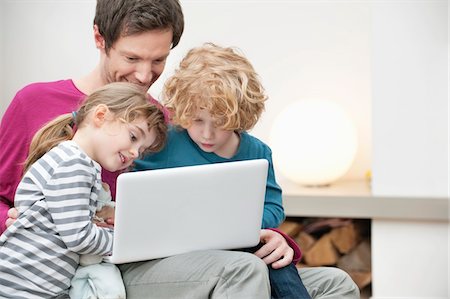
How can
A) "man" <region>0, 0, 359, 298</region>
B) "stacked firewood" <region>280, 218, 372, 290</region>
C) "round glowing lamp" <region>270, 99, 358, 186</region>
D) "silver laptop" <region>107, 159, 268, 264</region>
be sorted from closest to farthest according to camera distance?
"silver laptop" <region>107, 159, 268, 264</region>, "man" <region>0, 0, 359, 298</region>, "round glowing lamp" <region>270, 99, 358, 186</region>, "stacked firewood" <region>280, 218, 372, 290</region>

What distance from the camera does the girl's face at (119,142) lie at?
5.22ft

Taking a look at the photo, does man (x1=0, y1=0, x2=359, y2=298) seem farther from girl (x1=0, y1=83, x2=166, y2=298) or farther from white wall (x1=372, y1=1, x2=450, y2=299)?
white wall (x1=372, y1=1, x2=450, y2=299)

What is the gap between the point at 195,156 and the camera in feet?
5.74

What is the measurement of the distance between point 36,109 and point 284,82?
1635 millimetres

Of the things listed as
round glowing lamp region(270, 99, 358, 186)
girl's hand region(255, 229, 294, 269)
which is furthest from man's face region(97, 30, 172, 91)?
Result: round glowing lamp region(270, 99, 358, 186)

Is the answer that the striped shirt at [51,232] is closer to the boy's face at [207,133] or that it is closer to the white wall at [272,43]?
the boy's face at [207,133]

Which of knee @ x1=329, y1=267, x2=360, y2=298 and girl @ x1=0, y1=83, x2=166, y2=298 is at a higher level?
girl @ x1=0, y1=83, x2=166, y2=298

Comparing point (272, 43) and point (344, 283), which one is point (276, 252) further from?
point (272, 43)

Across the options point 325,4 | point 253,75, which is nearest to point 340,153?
point 325,4

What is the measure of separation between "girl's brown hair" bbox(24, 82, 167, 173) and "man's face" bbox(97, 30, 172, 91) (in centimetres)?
16

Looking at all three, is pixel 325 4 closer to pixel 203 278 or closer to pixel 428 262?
pixel 428 262

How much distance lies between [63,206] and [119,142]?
202 millimetres

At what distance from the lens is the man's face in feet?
5.98

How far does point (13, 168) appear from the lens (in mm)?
1862
